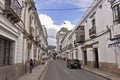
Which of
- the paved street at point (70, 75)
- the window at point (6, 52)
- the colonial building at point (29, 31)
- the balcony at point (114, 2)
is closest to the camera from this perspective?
the window at point (6, 52)

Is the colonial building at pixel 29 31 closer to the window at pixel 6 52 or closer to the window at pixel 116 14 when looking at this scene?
the window at pixel 6 52

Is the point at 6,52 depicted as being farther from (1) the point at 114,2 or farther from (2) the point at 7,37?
(1) the point at 114,2

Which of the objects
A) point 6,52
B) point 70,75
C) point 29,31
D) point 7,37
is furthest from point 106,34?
point 7,37

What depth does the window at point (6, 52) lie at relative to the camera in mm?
10105

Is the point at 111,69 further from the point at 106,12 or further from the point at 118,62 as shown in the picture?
the point at 106,12

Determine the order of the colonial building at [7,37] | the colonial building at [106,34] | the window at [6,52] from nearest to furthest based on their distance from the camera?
the colonial building at [7,37] → the window at [6,52] → the colonial building at [106,34]

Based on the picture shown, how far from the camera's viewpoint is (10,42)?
12.0 metres

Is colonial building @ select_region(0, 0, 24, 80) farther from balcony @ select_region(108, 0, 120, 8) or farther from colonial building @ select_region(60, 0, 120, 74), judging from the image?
colonial building @ select_region(60, 0, 120, 74)

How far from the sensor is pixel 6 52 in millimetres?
11070

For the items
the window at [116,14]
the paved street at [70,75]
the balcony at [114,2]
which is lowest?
the paved street at [70,75]

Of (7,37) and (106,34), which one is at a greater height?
(106,34)

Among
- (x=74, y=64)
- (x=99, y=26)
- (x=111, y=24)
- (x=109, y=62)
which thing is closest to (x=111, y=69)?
(x=109, y=62)

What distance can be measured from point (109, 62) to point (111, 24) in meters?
3.93

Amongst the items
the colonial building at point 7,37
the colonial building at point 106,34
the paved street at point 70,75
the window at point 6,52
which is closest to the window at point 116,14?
the colonial building at point 106,34
